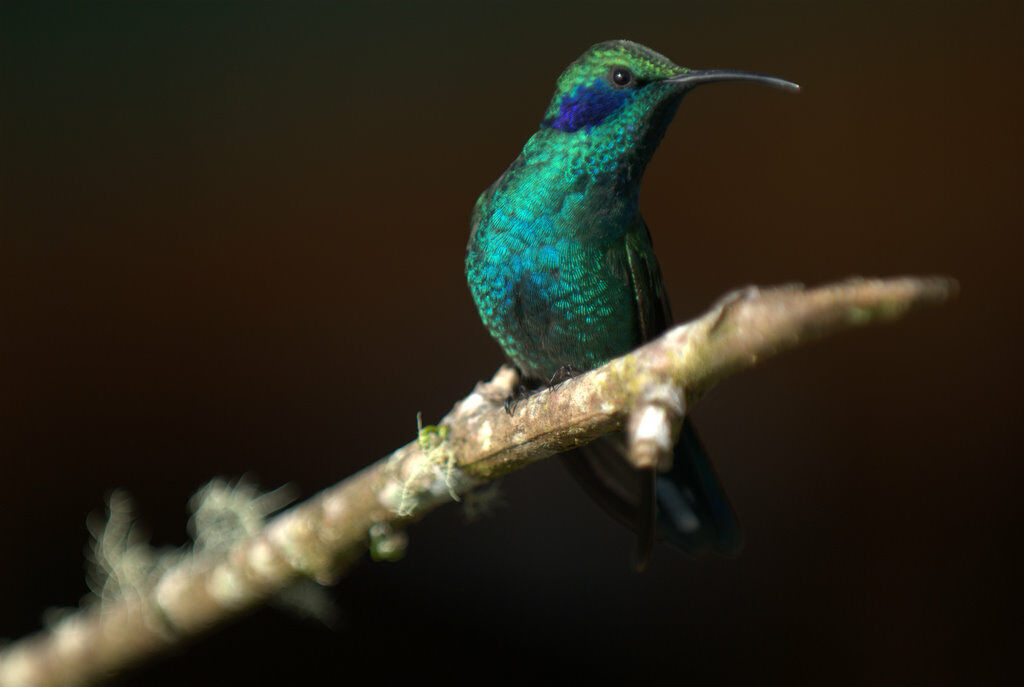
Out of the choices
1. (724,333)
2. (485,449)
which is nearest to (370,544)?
(485,449)

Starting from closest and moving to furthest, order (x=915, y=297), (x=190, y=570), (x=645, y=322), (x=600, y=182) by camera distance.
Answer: (x=915, y=297) → (x=600, y=182) → (x=645, y=322) → (x=190, y=570)

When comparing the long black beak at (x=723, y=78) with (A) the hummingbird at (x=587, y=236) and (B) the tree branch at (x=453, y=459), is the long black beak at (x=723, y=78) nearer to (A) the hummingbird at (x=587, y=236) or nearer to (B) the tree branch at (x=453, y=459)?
(A) the hummingbird at (x=587, y=236)

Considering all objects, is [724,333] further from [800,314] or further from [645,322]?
[645,322]

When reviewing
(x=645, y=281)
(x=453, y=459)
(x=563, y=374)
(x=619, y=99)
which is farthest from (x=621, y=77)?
(x=453, y=459)

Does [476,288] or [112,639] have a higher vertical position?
[476,288]

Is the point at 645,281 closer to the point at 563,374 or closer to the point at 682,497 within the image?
the point at 563,374
